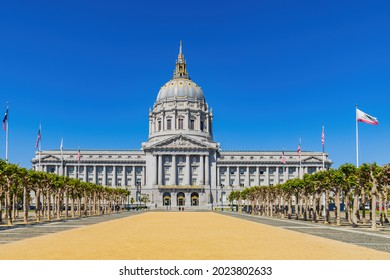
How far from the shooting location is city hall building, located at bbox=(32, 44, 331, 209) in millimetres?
165500

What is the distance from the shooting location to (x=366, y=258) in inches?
874

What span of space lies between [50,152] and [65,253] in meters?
166

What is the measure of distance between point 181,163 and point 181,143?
7199 mm

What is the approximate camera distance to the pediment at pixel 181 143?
16812 cm

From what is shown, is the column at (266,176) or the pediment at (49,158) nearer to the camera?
the pediment at (49,158)

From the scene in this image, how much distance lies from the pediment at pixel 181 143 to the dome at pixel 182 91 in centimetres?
2718

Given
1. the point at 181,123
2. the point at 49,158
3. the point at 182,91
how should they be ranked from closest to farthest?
the point at 49,158 → the point at 181,123 → the point at 182,91

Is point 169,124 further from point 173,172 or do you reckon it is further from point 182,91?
point 173,172

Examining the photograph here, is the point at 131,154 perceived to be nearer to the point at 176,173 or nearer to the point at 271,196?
the point at 176,173

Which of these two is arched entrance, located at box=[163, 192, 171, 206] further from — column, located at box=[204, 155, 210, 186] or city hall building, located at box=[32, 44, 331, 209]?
column, located at box=[204, 155, 210, 186]

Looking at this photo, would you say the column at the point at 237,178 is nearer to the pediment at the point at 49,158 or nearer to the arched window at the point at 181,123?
the arched window at the point at 181,123

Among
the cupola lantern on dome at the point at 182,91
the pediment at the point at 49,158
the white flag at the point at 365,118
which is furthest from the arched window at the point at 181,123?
the white flag at the point at 365,118

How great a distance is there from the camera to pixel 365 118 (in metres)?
57.2

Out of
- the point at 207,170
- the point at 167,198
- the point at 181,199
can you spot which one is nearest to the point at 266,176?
the point at 207,170
